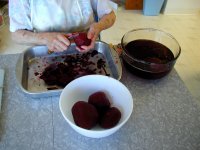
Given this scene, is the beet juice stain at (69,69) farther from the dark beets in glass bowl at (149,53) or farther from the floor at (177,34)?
the floor at (177,34)

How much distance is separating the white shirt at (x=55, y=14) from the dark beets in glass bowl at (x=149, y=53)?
9.7 inches

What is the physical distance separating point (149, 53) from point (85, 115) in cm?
36

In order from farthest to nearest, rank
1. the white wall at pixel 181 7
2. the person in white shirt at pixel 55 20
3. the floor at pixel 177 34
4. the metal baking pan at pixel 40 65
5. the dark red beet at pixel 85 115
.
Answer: the white wall at pixel 181 7 < the floor at pixel 177 34 < the person in white shirt at pixel 55 20 < the metal baking pan at pixel 40 65 < the dark red beet at pixel 85 115

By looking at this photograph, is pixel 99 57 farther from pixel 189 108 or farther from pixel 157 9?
pixel 157 9

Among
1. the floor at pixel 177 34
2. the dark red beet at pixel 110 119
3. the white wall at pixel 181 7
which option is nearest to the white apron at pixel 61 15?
the dark red beet at pixel 110 119

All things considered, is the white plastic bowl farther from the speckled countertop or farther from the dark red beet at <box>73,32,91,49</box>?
the dark red beet at <box>73,32,91,49</box>

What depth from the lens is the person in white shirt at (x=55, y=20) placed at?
0.83 m

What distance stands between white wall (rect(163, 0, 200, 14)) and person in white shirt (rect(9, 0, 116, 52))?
5.11 ft

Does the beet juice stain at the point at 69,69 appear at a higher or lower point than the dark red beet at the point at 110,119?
lower

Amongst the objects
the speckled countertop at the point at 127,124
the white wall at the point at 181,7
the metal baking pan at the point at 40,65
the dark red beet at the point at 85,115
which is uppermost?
the dark red beet at the point at 85,115

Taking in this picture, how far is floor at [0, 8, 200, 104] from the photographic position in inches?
67.5

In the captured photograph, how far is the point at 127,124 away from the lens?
24.5 inches

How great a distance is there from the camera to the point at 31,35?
2.90ft

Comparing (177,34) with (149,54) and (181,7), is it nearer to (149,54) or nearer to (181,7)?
(181,7)
